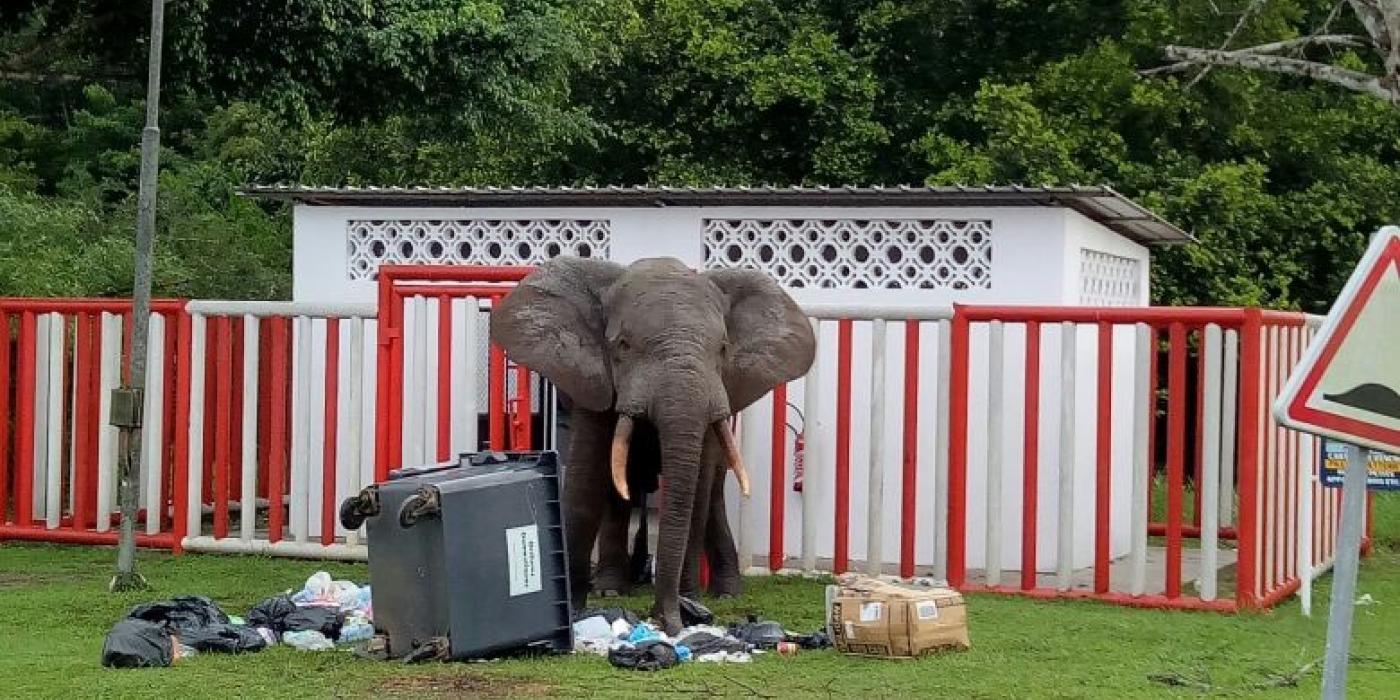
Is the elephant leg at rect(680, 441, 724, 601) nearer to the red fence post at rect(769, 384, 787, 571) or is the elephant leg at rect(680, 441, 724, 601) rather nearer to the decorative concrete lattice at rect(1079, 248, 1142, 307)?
the red fence post at rect(769, 384, 787, 571)

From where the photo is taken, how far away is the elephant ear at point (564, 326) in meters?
9.76

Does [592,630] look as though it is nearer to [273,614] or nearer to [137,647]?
[273,614]

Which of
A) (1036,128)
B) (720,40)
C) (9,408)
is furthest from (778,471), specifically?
(720,40)

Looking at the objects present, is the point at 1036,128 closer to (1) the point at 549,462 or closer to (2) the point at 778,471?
(2) the point at 778,471

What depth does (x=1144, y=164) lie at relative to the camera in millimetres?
22141

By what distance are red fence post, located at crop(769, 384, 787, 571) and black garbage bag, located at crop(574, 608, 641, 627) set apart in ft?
6.57

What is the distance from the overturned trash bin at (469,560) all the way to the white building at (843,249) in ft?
9.86

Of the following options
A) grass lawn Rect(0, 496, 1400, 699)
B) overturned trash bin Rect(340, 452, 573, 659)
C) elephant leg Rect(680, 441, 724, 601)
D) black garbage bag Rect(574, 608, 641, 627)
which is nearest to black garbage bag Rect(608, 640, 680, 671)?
grass lawn Rect(0, 496, 1400, 699)

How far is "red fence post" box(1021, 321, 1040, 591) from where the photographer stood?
35.1 feet

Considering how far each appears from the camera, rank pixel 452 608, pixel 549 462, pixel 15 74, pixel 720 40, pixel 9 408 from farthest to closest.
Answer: pixel 720 40
pixel 15 74
pixel 9 408
pixel 549 462
pixel 452 608

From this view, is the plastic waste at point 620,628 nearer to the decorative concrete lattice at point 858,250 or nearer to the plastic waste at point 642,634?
the plastic waste at point 642,634

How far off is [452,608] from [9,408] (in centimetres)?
669

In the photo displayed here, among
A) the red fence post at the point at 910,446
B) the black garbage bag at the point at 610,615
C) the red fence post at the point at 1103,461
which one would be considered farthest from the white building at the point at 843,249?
the black garbage bag at the point at 610,615

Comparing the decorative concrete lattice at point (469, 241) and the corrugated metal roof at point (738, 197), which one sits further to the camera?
the decorative concrete lattice at point (469, 241)
